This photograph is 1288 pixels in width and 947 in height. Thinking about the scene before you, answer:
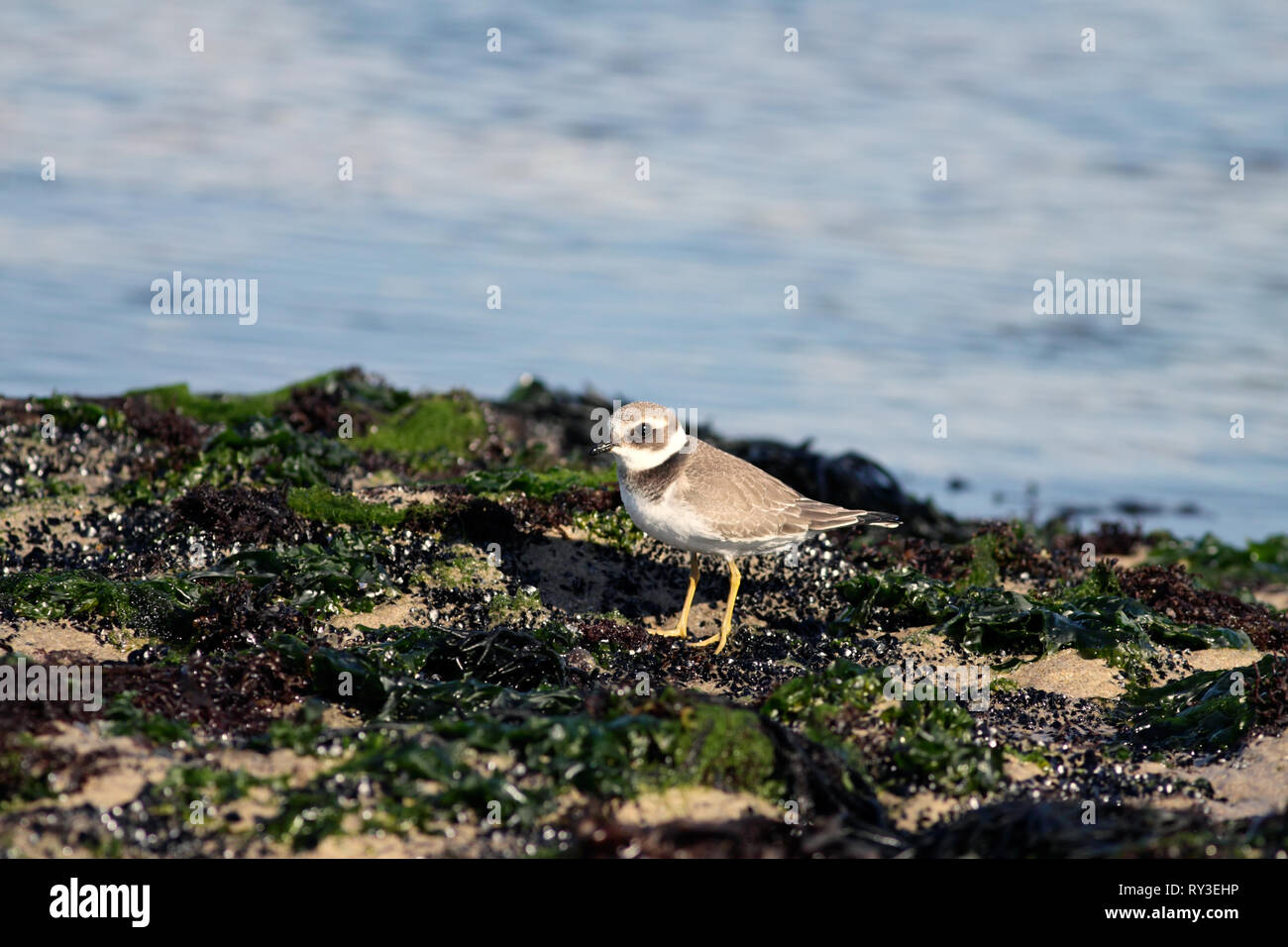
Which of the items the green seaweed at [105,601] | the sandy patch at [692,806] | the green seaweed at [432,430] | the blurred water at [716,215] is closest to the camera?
the sandy patch at [692,806]

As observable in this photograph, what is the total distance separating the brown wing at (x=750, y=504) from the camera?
22.9 ft

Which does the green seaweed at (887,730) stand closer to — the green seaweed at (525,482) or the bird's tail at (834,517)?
the bird's tail at (834,517)

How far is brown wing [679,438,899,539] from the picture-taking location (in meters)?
6.99

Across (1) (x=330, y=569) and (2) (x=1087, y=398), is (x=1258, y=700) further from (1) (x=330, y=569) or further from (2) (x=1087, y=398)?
(2) (x=1087, y=398)

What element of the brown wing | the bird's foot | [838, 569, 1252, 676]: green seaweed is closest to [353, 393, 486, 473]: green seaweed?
the brown wing

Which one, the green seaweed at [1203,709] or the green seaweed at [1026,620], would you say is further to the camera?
the green seaweed at [1026,620]

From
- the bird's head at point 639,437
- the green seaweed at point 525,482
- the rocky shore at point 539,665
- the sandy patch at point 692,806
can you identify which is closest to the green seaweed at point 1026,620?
the rocky shore at point 539,665

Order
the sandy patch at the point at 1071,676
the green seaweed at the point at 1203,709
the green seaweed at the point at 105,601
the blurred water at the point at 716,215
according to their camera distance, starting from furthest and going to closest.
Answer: the blurred water at the point at 716,215 → the sandy patch at the point at 1071,676 → the green seaweed at the point at 105,601 → the green seaweed at the point at 1203,709

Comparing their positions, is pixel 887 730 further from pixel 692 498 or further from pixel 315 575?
pixel 315 575

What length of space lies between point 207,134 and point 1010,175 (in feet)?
38.8

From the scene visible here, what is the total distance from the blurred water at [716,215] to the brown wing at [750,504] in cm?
489

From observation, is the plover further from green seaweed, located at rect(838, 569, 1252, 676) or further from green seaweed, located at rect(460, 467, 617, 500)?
green seaweed, located at rect(460, 467, 617, 500)

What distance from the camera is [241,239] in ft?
50.4

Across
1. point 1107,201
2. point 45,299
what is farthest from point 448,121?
point 1107,201
